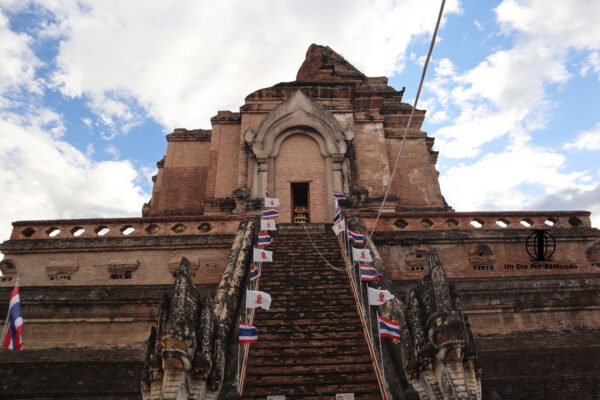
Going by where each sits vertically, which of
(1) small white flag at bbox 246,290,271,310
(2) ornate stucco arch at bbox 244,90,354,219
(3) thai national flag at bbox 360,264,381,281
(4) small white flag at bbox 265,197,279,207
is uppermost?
(2) ornate stucco arch at bbox 244,90,354,219

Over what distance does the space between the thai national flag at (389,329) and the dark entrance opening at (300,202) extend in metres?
9.74

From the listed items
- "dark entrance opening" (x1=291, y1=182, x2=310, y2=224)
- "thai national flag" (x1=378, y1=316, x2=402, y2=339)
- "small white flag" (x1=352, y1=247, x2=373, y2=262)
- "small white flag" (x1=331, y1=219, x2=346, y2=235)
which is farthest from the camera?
"dark entrance opening" (x1=291, y1=182, x2=310, y2=224)

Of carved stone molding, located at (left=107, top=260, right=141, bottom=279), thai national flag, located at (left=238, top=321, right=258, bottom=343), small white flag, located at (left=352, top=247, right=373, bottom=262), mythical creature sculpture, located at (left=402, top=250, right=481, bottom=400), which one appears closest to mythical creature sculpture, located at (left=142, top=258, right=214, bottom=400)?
thai national flag, located at (left=238, top=321, right=258, bottom=343)

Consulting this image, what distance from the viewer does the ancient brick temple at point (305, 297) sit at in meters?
6.52

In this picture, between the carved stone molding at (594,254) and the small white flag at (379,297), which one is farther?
the carved stone molding at (594,254)

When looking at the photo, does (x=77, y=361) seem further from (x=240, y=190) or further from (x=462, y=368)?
(x=240, y=190)

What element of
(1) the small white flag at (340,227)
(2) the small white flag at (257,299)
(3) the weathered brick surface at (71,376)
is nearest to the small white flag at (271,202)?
(1) the small white flag at (340,227)

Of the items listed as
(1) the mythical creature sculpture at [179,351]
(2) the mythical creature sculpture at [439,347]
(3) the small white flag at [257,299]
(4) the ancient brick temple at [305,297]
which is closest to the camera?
(1) the mythical creature sculpture at [179,351]

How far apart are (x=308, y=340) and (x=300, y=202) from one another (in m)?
10.9

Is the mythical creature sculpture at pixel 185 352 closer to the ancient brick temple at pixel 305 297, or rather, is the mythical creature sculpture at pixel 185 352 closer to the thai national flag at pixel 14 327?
the ancient brick temple at pixel 305 297

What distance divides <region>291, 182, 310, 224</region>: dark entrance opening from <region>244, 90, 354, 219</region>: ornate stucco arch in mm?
1144

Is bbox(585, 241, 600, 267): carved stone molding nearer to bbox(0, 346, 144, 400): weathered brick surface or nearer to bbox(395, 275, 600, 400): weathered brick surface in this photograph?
bbox(395, 275, 600, 400): weathered brick surface

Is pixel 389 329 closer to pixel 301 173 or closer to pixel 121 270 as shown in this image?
pixel 121 270

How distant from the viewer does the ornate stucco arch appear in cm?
1756
